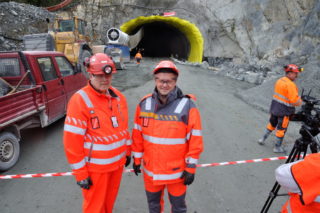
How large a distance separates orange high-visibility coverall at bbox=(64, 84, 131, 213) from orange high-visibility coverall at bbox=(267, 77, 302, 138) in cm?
357

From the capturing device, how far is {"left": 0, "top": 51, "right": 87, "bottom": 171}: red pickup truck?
11.7ft

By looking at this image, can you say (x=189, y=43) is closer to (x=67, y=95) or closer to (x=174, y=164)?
(x=67, y=95)

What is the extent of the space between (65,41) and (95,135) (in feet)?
35.2

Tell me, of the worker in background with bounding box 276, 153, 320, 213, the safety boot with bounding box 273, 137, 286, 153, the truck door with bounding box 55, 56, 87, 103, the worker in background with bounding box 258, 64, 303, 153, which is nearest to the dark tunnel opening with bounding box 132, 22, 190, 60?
the truck door with bounding box 55, 56, 87, 103

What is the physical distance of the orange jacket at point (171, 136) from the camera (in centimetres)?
197

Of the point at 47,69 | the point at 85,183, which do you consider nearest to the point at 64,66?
the point at 47,69

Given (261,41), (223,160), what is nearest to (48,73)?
(223,160)

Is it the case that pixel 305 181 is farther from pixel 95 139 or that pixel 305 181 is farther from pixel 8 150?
pixel 8 150

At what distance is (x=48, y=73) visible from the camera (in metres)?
4.80

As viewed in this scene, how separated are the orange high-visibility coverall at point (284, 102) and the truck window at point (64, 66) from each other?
536cm

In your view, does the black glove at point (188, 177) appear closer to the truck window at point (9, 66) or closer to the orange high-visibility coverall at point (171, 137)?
the orange high-visibility coverall at point (171, 137)

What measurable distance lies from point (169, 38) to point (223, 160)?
1211 inches

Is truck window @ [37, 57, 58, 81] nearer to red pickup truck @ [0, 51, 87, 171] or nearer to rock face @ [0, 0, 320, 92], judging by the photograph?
red pickup truck @ [0, 51, 87, 171]

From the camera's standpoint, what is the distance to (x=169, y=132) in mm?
1959
